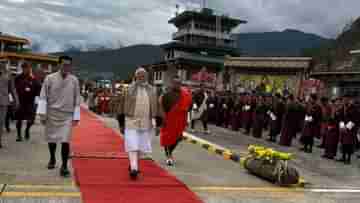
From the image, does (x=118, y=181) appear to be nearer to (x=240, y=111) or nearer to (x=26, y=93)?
(x=26, y=93)

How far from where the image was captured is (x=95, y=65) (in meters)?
135

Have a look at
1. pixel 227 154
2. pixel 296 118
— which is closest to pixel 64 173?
pixel 227 154

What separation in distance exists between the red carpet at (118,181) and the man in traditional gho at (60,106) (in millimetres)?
661

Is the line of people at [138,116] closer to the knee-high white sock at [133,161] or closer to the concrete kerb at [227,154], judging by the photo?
the knee-high white sock at [133,161]

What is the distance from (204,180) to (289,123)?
845 cm

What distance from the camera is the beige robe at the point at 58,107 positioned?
25.7ft

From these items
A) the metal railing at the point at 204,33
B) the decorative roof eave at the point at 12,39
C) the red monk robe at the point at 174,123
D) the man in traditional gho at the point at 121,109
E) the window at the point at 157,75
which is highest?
the metal railing at the point at 204,33

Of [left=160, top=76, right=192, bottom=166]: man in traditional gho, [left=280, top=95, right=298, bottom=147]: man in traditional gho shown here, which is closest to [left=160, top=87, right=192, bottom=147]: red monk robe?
[left=160, top=76, right=192, bottom=166]: man in traditional gho

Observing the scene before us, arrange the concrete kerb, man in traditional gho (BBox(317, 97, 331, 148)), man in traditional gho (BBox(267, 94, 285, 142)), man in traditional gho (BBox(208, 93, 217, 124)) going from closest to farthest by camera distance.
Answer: the concrete kerb, man in traditional gho (BBox(317, 97, 331, 148)), man in traditional gho (BBox(267, 94, 285, 142)), man in traditional gho (BBox(208, 93, 217, 124))

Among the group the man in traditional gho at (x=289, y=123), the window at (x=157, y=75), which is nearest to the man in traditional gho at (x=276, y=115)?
the man in traditional gho at (x=289, y=123)

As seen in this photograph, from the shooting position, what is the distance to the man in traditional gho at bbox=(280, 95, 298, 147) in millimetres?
15992

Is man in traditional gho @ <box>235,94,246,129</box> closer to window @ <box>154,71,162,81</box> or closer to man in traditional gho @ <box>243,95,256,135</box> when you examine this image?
man in traditional gho @ <box>243,95,256,135</box>

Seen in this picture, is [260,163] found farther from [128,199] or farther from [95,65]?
[95,65]

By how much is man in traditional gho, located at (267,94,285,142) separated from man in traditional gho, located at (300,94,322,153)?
144 centimetres
